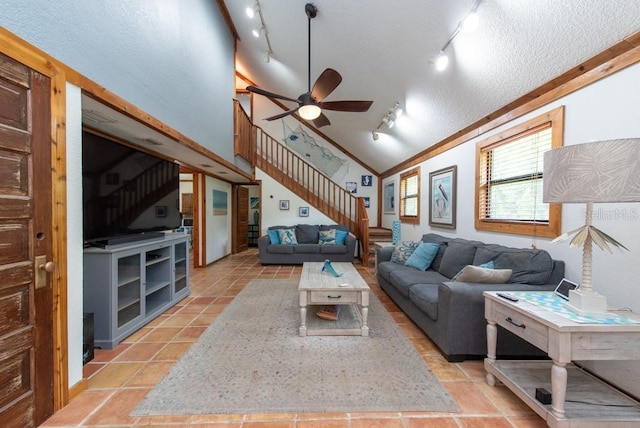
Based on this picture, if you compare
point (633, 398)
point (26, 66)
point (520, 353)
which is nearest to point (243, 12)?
point (26, 66)

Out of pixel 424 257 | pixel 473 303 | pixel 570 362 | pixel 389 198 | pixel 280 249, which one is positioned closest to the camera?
pixel 570 362

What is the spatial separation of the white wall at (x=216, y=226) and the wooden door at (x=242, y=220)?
0.39 m

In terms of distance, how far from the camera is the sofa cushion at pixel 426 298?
2.28 m

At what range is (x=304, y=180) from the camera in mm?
7172

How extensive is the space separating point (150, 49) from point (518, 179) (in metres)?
3.86

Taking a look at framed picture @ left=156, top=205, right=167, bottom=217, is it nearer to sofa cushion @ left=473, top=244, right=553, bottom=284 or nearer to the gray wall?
the gray wall

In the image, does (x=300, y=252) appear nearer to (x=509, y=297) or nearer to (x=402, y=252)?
(x=402, y=252)

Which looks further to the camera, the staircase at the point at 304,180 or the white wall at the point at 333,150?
the white wall at the point at 333,150

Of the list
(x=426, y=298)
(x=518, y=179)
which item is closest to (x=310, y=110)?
(x=518, y=179)

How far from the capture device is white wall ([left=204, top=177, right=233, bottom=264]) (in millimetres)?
5621

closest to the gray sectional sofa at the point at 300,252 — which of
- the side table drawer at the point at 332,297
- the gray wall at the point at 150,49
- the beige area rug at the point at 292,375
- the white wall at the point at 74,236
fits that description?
the gray wall at the point at 150,49

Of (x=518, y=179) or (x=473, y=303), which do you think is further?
(x=518, y=179)

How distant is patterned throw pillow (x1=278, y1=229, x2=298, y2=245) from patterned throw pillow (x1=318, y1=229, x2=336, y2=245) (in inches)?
23.2

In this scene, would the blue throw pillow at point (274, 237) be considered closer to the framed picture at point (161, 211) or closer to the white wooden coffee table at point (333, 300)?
the framed picture at point (161, 211)
